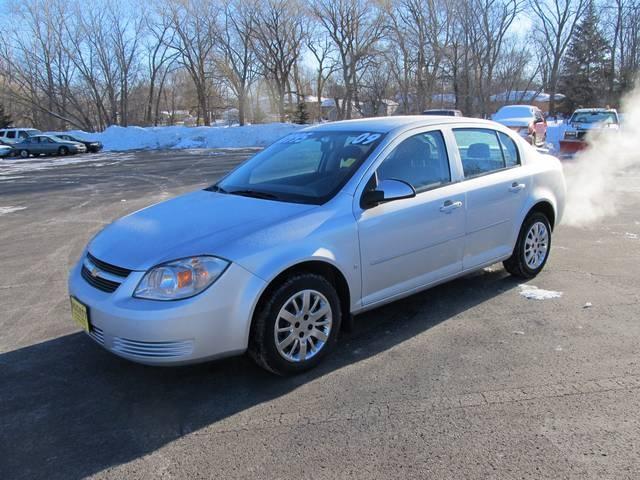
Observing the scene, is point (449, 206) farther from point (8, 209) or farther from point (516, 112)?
point (516, 112)

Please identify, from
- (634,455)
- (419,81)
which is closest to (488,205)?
(634,455)

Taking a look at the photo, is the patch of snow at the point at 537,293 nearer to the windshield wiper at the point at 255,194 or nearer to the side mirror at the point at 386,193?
the side mirror at the point at 386,193

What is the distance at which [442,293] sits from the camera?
198 inches

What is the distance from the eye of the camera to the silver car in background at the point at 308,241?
10.2 feet

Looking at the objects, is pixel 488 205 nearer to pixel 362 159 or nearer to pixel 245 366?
pixel 362 159

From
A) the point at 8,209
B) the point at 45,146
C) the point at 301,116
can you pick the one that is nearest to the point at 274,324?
the point at 8,209

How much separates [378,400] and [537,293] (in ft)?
8.11

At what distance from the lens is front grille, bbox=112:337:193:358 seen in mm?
3053

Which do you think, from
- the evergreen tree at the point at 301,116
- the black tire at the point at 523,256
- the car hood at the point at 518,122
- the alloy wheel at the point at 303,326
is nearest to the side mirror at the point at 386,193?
the alloy wheel at the point at 303,326

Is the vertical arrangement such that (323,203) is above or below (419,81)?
below

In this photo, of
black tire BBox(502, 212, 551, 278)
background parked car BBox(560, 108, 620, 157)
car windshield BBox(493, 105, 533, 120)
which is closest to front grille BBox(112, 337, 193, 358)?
black tire BBox(502, 212, 551, 278)

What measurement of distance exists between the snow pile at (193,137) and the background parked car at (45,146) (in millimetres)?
4323

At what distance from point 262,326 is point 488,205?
2.43 meters

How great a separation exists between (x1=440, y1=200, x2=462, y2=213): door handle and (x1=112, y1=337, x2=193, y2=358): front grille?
7.38 feet
